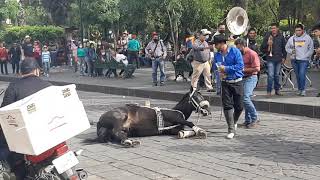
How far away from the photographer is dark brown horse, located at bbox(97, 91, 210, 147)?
8.12 metres

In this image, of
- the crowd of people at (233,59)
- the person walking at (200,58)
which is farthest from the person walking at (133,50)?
the person walking at (200,58)

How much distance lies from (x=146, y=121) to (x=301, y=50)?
5259 millimetres

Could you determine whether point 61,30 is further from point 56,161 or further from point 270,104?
point 56,161

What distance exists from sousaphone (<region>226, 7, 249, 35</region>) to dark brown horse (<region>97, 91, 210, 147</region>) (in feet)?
19.4

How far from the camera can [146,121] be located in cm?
845

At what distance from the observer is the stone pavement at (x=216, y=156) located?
20.7ft

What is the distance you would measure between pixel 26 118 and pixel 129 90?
39.1 ft

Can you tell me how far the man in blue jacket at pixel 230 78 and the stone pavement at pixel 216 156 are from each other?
1.36 feet

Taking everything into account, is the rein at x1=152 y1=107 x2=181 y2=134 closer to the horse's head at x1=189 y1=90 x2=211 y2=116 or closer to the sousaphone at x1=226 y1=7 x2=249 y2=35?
the horse's head at x1=189 y1=90 x2=211 y2=116

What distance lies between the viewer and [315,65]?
19109 mm

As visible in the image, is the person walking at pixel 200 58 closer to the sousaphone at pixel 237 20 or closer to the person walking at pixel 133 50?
the sousaphone at pixel 237 20

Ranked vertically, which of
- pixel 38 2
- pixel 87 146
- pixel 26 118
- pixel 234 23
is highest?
pixel 38 2

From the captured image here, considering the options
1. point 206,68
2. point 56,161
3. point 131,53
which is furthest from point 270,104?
point 131,53

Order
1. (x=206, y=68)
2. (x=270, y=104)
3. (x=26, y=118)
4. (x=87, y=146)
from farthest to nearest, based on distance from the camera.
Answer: (x=206, y=68) → (x=270, y=104) → (x=87, y=146) → (x=26, y=118)
